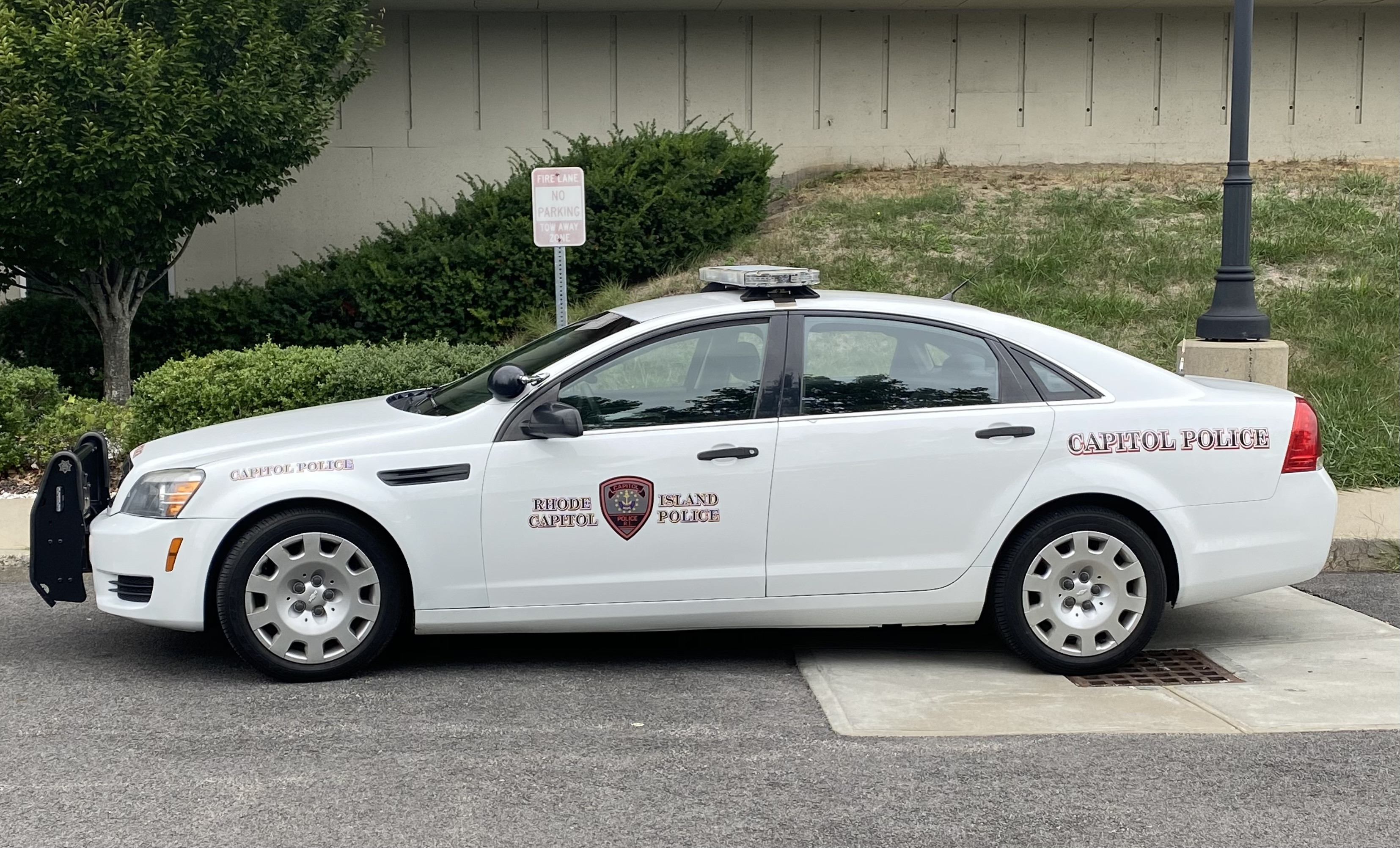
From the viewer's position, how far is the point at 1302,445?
564 centimetres

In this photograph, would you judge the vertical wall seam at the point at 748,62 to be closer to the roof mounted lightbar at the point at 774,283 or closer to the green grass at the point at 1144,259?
the green grass at the point at 1144,259

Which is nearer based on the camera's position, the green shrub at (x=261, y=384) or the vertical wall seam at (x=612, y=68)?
the green shrub at (x=261, y=384)

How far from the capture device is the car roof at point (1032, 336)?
18.5 ft

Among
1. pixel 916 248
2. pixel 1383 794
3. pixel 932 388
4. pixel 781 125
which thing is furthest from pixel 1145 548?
pixel 781 125

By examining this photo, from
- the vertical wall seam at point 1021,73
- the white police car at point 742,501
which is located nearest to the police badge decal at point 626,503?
the white police car at point 742,501

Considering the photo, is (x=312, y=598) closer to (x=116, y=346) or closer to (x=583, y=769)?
(x=583, y=769)

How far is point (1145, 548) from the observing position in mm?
5500

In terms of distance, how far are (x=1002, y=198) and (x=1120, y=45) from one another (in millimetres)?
4625

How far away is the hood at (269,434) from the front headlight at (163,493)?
49 mm

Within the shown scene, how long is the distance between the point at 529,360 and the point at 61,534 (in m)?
2.05

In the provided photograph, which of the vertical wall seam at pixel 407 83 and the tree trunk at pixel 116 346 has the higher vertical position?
the vertical wall seam at pixel 407 83

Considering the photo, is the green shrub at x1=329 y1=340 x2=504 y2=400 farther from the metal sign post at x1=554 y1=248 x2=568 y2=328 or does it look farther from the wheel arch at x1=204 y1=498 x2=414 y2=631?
the wheel arch at x1=204 y1=498 x2=414 y2=631

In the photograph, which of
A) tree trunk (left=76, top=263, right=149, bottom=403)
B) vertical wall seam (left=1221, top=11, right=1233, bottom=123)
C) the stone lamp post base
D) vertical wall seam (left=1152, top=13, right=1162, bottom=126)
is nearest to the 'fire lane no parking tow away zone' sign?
the stone lamp post base

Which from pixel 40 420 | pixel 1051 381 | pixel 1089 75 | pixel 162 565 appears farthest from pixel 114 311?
pixel 1089 75
